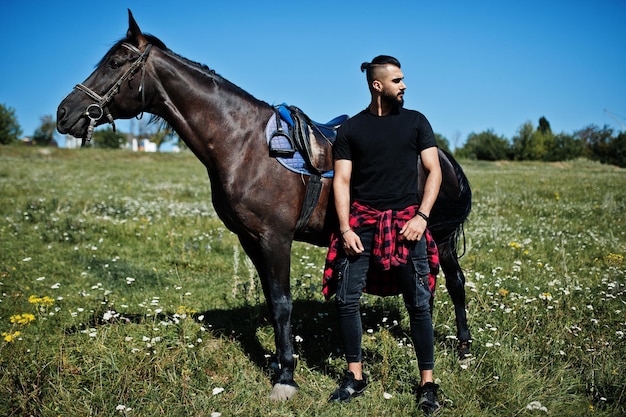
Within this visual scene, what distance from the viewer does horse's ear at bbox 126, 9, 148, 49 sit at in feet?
12.6

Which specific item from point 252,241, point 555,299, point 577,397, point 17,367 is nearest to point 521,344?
point 577,397

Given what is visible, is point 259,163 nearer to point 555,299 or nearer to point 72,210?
point 555,299

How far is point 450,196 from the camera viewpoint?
15.4ft

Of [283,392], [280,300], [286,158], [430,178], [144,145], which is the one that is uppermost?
[144,145]

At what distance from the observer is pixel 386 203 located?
363 cm

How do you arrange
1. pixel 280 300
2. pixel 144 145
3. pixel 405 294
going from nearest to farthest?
pixel 405 294 < pixel 280 300 < pixel 144 145

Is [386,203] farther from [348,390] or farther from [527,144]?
[527,144]

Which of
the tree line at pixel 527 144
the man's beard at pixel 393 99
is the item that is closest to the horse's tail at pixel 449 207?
the man's beard at pixel 393 99

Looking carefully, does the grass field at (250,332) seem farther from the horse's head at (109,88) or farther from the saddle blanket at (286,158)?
the horse's head at (109,88)

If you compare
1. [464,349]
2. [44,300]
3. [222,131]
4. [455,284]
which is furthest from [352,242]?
[44,300]

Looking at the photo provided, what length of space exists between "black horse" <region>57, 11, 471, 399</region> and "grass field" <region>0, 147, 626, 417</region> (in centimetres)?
75

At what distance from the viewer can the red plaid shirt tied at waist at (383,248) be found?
3.54 m

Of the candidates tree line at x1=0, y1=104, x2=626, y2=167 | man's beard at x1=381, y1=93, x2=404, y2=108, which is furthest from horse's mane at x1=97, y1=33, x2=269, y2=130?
tree line at x1=0, y1=104, x2=626, y2=167

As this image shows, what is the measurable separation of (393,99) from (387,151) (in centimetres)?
39
